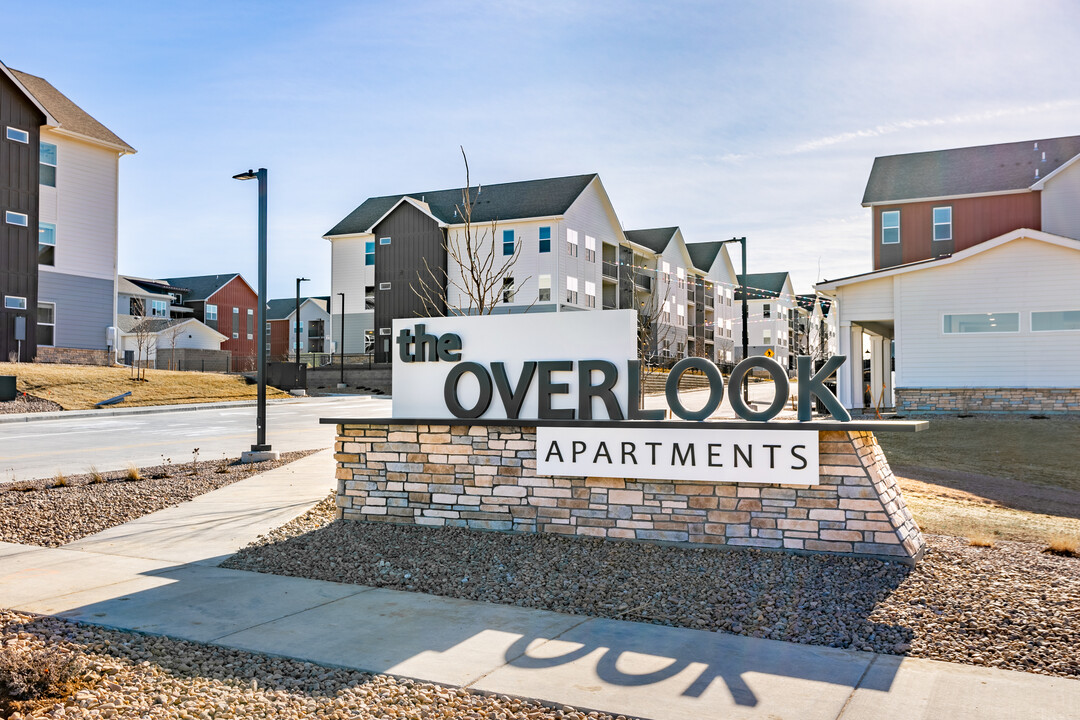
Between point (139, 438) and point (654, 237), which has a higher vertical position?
point (654, 237)

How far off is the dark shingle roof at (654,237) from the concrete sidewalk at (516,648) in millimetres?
50609

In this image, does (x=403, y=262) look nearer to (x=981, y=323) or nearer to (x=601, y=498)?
(x=981, y=323)

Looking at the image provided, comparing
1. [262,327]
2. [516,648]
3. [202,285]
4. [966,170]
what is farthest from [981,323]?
[202,285]

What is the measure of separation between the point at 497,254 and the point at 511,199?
386 centimetres

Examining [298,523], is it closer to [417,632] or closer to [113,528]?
[113,528]

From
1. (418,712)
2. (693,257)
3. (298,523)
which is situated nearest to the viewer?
(418,712)

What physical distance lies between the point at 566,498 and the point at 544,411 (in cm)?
94

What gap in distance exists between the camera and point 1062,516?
1095 centimetres

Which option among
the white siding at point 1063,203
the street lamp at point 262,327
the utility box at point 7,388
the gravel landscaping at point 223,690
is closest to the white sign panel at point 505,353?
the gravel landscaping at point 223,690

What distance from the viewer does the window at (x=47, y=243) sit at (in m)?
32.6

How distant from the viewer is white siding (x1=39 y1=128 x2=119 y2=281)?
3306 cm

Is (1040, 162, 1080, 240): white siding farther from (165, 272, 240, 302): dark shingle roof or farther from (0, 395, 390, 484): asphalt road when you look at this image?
(165, 272, 240, 302): dark shingle roof

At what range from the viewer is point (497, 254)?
43844 millimetres

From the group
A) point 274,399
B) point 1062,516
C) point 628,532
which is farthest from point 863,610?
point 274,399
